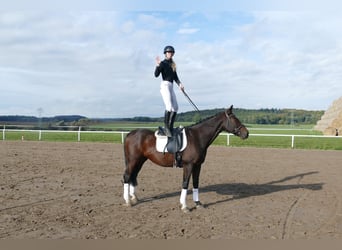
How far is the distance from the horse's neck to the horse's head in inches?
6.6

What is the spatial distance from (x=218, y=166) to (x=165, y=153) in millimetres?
7219

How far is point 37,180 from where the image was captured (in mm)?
10711

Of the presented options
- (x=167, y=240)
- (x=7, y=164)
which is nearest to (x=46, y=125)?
(x=7, y=164)

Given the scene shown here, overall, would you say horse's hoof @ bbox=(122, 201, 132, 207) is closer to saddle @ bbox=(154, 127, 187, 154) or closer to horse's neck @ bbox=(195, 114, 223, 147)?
saddle @ bbox=(154, 127, 187, 154)

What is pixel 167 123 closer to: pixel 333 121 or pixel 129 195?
pixel 129 195

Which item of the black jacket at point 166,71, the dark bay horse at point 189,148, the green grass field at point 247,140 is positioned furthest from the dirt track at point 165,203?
the green grass field at point 247,140

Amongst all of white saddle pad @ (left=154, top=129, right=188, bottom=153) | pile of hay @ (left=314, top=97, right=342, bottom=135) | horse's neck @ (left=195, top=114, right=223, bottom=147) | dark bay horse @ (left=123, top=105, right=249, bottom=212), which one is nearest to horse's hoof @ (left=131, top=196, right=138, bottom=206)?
dark bay horse @ (left=123, top=105, right=249, bottom=212)

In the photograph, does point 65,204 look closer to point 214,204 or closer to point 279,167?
point 214,204

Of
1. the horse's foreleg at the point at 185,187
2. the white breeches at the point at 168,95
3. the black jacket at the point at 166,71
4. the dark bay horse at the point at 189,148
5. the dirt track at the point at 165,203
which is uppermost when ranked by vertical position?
the black jacket at the point at 166,71

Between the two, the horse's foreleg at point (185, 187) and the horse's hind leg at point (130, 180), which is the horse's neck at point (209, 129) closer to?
the horse's foreleg at point (185, 187)

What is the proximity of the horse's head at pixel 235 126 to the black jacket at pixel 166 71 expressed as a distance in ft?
4.72

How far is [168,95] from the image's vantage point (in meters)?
7.37

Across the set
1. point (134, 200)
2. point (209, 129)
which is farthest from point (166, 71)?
point (134, 200)

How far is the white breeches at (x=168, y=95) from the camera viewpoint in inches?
291
